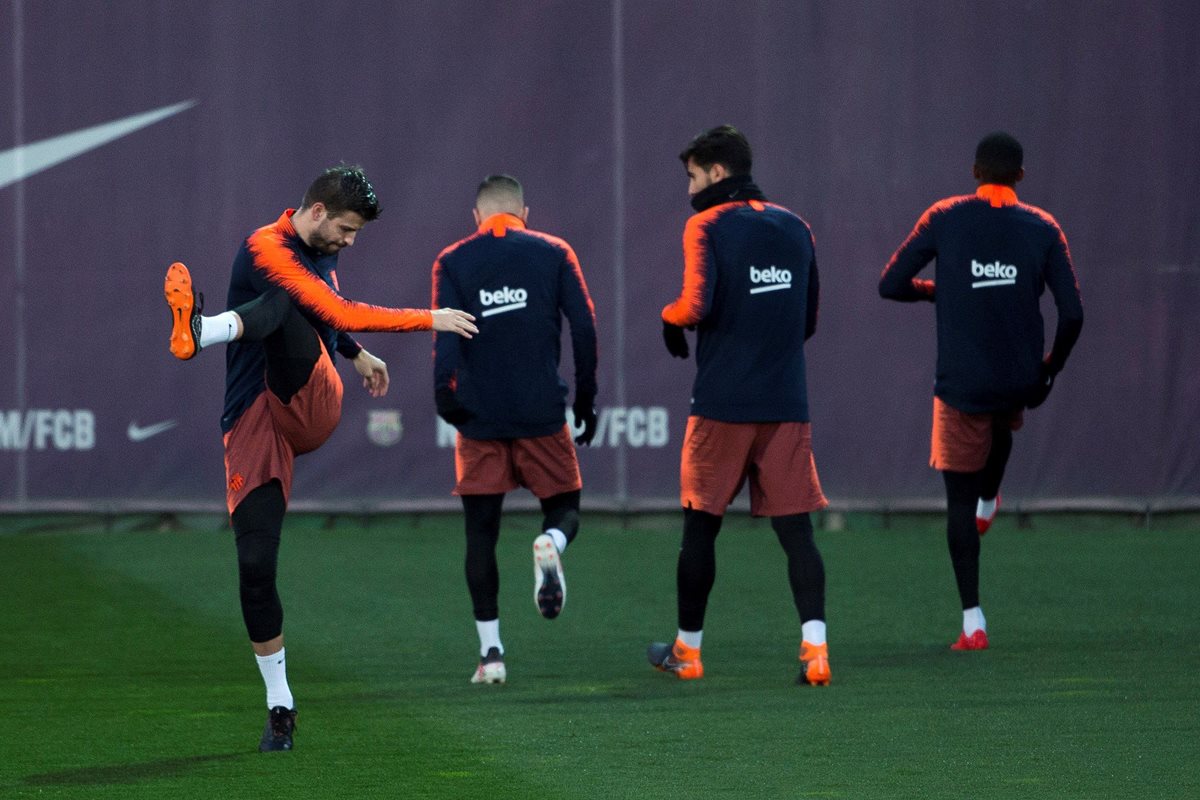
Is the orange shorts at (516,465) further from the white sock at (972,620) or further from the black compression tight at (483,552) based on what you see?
the white sock at (972,620)

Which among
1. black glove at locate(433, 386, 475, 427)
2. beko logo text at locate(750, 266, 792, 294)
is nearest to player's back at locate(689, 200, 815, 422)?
beko logo text at locate(750, 266, 792, 294)

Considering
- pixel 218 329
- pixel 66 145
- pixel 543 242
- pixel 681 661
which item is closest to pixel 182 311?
pixel 218 329

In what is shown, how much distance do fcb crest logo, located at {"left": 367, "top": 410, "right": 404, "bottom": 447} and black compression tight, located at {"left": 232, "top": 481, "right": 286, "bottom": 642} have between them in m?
5.63

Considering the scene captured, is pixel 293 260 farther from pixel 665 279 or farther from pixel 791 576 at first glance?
pixel 665 279

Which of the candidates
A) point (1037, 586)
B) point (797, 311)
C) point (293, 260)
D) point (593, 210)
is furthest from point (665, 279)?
point (293, 260)

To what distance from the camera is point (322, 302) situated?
4930mm

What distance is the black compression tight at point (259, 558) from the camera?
501 centimetres

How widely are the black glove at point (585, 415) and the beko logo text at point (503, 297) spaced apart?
380 mm

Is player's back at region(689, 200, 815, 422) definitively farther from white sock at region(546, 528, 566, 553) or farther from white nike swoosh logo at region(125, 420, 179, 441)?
white nike swoosh logo at region(125, 420, 179, 441)

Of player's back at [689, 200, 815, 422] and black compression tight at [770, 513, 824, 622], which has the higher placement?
player's back at [689, 200, 815, 422]

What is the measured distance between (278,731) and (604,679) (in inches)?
58.3

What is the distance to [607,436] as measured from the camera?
→ 420 inches

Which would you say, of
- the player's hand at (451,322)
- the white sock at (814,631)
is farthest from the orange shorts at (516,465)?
the player's hand at (451,322)

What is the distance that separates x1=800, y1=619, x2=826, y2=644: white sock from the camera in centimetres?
601
